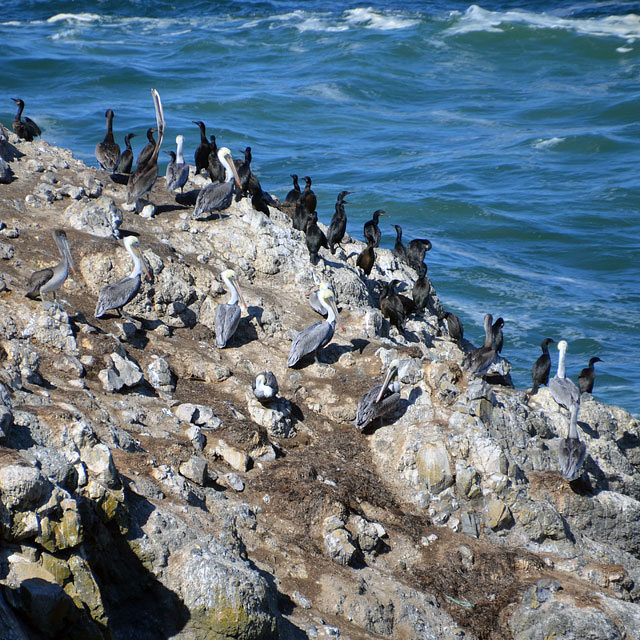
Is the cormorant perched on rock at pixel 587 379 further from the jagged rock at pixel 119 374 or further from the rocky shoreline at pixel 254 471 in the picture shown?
the jagged rock at pixel 119 374

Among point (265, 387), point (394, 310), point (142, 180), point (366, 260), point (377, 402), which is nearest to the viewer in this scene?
point (265, 387)

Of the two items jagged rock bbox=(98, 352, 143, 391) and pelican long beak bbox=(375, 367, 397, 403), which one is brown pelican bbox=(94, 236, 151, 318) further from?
pelican long beak bbox=(375, 367, 397, 403)

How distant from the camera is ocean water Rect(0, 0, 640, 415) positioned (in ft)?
96.5

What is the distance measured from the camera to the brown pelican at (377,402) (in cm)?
1119

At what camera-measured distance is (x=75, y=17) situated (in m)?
55.2

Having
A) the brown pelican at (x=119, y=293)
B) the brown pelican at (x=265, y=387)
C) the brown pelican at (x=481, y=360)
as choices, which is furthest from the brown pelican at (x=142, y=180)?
the brown pelican at (x=481, y=360)

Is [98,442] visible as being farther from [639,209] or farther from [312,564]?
[639,209]

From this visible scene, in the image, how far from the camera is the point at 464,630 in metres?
9.27

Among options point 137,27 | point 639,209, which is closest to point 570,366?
point 639,209

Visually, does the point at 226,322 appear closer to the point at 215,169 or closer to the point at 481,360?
the point at 481,360

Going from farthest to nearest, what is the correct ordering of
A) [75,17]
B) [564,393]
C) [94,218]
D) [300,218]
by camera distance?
[75,17]
[300,218]
[564,393]
[94,218]

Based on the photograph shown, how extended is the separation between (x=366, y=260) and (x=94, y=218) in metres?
5.40

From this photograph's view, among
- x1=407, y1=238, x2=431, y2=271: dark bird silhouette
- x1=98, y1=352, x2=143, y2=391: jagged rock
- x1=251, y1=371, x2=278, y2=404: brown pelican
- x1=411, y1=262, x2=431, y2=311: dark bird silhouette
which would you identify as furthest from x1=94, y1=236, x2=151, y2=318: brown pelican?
x1=407, y1=238, x2=431, y2=271: dark bird silhouette

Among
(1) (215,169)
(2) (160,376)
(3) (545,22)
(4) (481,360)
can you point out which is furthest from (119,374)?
(3) (545,22)
